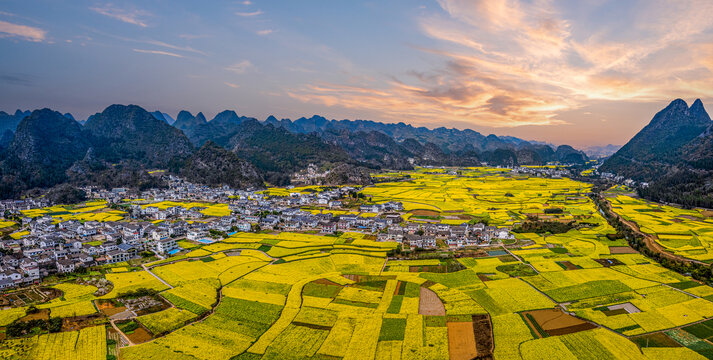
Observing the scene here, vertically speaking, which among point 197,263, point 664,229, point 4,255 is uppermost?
point 664,229

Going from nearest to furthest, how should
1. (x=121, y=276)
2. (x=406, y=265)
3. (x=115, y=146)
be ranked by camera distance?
(x=121, y=276) < (x=406, y=265) < (x=115, y=146)

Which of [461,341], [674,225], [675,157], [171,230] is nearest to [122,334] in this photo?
[461,341]

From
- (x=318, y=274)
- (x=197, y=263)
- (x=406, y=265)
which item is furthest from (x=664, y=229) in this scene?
(x=197, y=263)

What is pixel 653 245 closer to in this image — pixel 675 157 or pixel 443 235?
pixel 443 235

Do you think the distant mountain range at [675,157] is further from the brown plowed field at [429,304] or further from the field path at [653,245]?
the brown plowed field at [429,304]

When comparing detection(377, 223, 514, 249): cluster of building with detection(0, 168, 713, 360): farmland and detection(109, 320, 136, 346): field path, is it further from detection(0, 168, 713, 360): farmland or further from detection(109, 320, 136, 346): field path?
detection(109, 320, 136, 346): field path

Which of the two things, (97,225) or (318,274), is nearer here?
(318,274)

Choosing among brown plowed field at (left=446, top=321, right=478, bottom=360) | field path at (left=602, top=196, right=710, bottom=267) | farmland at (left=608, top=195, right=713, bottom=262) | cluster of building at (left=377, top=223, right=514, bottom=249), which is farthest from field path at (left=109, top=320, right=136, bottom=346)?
farmland at (left=608, top=195, right=713, bottom=262)

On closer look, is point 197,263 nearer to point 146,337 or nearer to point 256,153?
point 146,337
